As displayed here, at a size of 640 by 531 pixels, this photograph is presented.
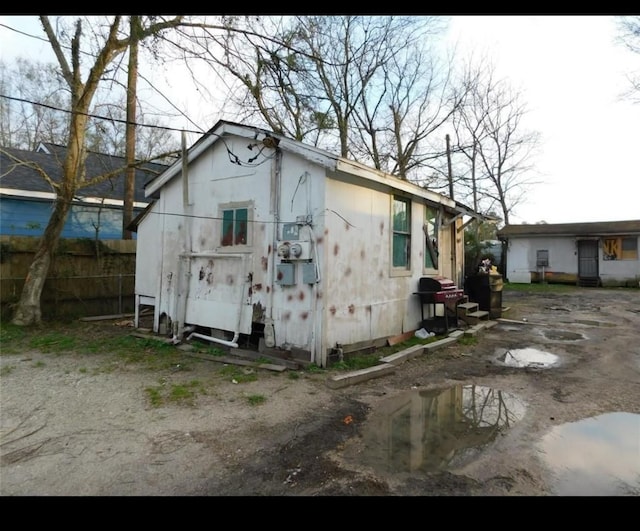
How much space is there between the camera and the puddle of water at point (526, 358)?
6.38 metres

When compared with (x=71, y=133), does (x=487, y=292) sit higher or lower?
lower

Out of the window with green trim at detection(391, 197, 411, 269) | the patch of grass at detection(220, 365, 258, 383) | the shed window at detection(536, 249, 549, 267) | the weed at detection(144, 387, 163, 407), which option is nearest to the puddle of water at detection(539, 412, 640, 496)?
the patch of grass at detection(220, 365, 258, 383)

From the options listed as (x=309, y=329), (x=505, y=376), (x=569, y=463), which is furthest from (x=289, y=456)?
(x=505, y=376)

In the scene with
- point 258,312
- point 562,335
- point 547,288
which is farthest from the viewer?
point 547,288

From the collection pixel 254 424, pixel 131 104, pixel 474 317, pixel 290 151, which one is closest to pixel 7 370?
pixel 254 424

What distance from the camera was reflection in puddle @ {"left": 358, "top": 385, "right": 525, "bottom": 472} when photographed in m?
3.25

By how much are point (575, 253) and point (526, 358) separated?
17813 mm

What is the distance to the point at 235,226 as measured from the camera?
22.7 ft

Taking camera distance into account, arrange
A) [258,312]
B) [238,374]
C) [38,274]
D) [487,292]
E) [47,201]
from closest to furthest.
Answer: [238,374] → [258,312] → [38,274] → [487,292] → [47,201]

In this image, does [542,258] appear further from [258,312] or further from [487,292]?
[258,312]

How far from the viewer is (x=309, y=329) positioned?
5922 mm

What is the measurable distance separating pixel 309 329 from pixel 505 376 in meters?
2.96

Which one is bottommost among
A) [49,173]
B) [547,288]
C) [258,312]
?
[258,312]

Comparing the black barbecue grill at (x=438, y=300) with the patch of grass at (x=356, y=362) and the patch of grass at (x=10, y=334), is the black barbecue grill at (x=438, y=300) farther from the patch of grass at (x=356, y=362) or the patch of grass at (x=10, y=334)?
the patch of grass at (x=10, y=334)
